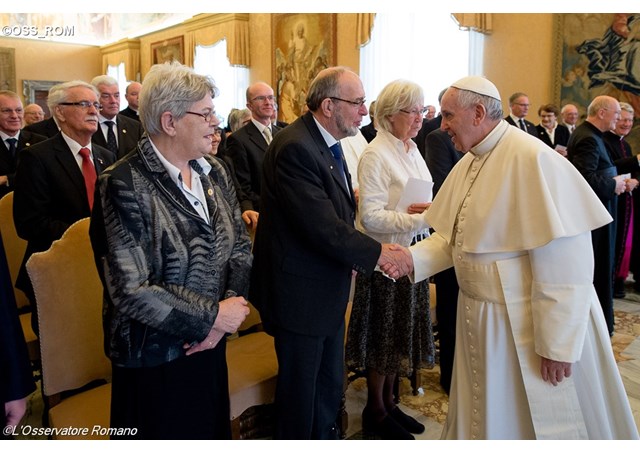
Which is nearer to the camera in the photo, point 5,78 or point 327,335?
point 327,335

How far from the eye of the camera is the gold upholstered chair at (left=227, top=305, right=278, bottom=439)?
241cm

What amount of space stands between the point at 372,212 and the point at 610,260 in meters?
2.92

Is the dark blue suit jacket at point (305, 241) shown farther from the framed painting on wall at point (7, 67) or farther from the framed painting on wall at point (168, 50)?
the framed painting on wall at point (7, 67)

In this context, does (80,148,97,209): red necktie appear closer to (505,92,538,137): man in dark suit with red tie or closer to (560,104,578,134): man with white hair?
(505,92,538,137): man in dark suit with red tie

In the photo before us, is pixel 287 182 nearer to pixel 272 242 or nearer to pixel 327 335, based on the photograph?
pixel 272 242

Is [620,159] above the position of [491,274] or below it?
above

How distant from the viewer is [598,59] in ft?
25.8

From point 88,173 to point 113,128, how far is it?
1.63 metres

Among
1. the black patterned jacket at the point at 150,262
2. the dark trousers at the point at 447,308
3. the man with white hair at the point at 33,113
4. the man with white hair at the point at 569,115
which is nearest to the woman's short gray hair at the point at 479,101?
the black patterned jacket at the point at 150,262

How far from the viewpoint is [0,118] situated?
5.07 meters

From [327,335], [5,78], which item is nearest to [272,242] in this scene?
[327,335]

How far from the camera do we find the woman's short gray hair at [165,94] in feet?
5.63

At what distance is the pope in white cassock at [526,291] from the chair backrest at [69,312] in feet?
5.08

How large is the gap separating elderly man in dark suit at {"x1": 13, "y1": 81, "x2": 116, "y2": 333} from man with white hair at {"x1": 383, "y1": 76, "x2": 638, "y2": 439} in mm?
2033
